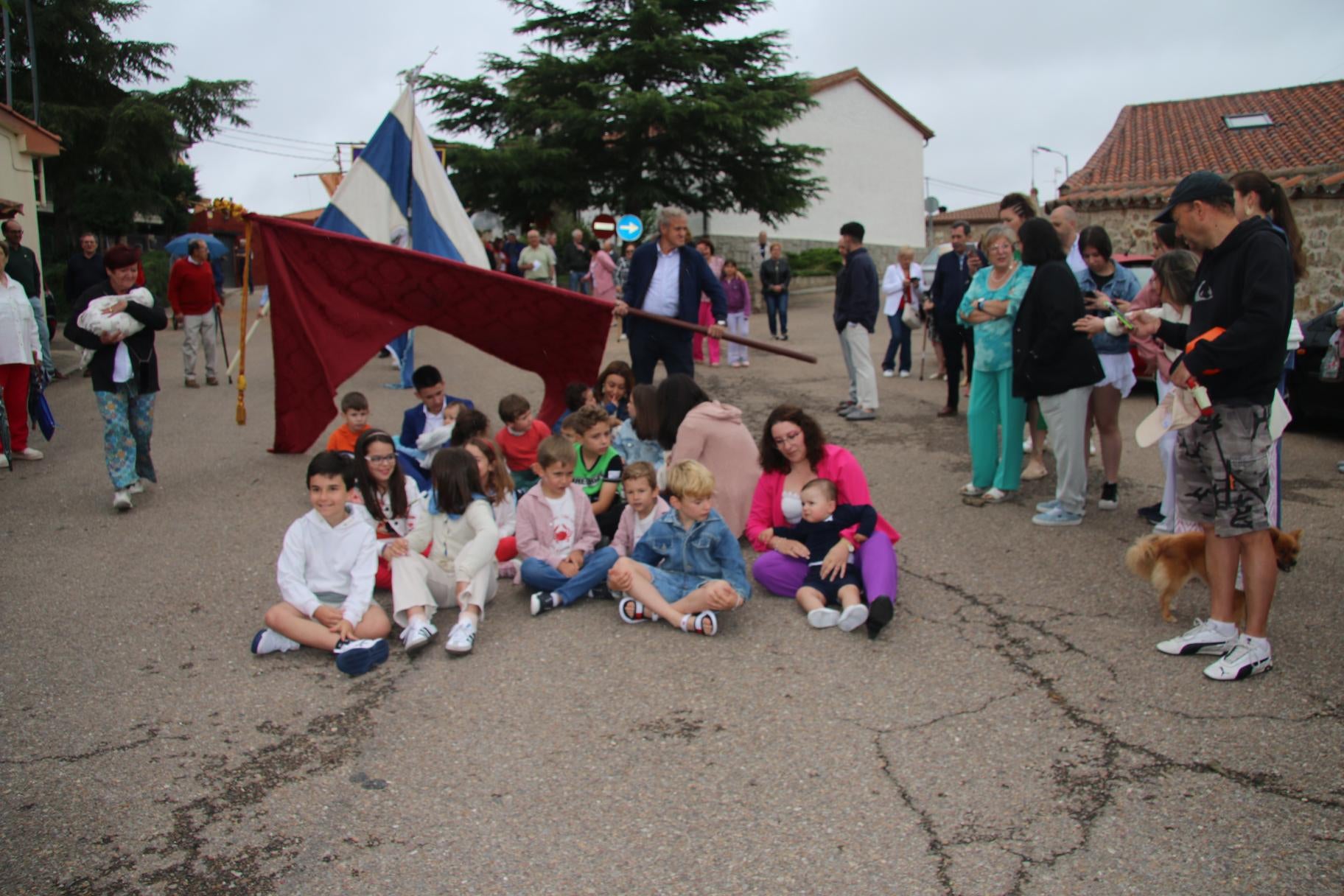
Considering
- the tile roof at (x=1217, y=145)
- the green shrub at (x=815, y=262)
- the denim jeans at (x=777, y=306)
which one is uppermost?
the tile roof at (x=1217, y=145)

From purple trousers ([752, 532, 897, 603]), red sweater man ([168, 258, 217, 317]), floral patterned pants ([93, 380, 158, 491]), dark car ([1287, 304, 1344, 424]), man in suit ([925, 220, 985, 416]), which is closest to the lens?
purple trousers ([752, 532, 897, 603])

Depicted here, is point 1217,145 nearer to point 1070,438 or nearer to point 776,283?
point 776,283

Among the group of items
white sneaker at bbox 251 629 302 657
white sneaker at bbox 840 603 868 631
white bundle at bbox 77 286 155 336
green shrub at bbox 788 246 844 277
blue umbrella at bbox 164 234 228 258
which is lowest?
white sneaker at bbox 251 629 302 657

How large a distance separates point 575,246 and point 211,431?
10.9 meters

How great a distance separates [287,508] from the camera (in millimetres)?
7527

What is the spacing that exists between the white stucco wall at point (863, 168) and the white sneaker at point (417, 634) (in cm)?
3265

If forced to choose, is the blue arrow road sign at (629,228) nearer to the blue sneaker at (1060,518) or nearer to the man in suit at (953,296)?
the man in suit at (953,296)

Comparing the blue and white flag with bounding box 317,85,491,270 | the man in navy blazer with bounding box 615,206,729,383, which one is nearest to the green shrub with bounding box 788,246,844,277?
the blue and white flag with bounding box 317,85,491,270

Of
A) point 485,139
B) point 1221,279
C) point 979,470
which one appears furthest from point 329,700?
point 485,139

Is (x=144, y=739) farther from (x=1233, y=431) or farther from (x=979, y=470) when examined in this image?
(x=979, y=470)

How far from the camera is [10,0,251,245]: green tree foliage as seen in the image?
2945cm

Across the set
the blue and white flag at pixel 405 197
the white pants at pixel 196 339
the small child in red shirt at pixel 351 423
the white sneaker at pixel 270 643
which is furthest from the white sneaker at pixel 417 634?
the white pants at pixel 196 339

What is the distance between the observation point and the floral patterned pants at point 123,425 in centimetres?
743

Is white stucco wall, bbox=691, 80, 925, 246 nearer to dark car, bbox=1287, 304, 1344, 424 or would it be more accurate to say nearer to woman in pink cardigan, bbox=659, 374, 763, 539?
dark car, bbox=1287, 304, 1344, 424
